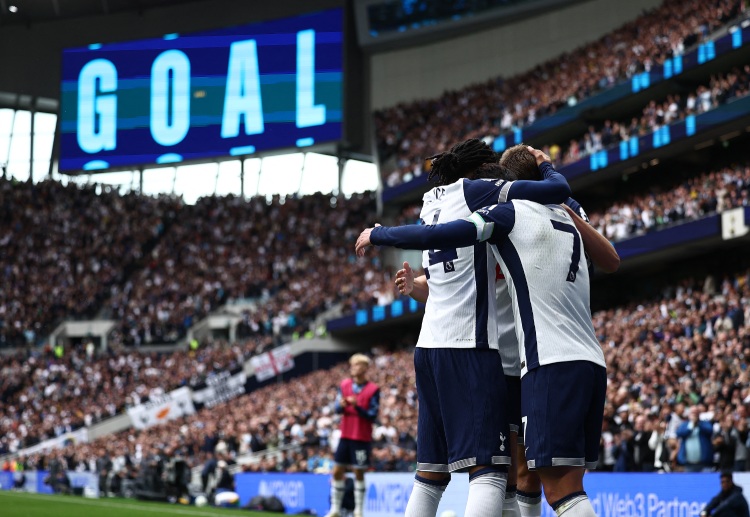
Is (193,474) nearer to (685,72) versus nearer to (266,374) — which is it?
(266,374)

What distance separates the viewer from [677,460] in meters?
14.9

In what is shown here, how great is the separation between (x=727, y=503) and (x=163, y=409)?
30.5 meters

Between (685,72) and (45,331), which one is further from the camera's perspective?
(45,331)

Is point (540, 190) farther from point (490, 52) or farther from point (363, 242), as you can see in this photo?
point (490, 52)

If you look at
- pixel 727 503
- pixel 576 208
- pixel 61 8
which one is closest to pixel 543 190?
pixel 576 208

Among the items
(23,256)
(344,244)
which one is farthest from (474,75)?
(23,256)

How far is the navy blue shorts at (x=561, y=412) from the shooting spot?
16.3 ft

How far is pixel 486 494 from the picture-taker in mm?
5191

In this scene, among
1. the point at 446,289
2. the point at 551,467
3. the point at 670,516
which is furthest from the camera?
the point at 670,516

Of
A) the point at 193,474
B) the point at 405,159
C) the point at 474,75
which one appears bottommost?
the point at 193,474

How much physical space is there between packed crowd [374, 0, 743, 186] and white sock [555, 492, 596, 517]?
2869 centimetres

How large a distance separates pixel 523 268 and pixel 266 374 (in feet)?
118

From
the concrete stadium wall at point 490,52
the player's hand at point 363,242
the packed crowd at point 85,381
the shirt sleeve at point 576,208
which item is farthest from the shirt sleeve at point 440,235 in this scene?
the concrete stadium wall at point 490,52

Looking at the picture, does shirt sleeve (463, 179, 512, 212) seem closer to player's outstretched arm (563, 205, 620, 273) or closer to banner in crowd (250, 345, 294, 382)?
player's outstretched arm (563, 205, 620, 273)
